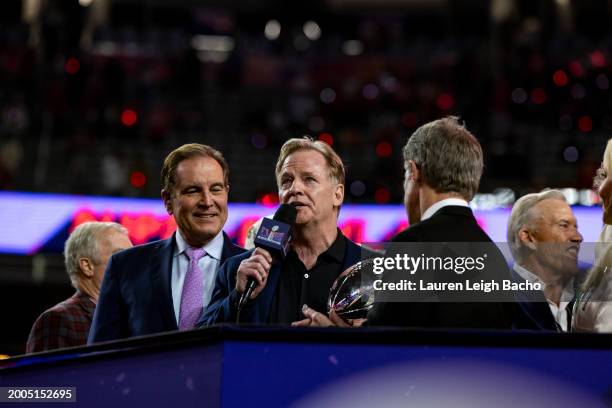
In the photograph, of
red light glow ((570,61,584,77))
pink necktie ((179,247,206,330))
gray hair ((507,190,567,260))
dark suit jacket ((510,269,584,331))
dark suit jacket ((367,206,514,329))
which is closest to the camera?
dark suit jacket ((367,206,514,329))

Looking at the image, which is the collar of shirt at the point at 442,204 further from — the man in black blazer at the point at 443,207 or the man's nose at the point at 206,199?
the man's nose at the point at 206,199

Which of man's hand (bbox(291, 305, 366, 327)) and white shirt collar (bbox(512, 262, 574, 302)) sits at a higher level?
white shirt collar (bbox(512, 262, 574, 302))

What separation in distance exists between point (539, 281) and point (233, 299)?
947mm

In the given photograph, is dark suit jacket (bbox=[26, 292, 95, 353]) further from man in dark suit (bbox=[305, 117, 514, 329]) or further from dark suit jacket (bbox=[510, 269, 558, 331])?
dark suit jacket (bbox=[510, 269, 558, 331])

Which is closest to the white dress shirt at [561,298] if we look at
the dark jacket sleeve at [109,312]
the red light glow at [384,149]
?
the dark jacket sleeve at [109,312]

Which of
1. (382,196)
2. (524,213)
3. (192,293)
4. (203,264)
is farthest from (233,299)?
(382,196)

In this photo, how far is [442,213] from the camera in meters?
2.79

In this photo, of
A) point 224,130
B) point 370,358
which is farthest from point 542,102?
point 370,358

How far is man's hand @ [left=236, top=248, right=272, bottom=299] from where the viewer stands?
285 centimetres

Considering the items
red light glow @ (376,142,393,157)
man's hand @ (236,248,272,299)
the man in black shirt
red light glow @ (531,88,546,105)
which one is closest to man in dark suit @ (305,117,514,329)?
man's hand @ (236,248,272,299)

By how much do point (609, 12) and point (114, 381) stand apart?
16384 millimetres

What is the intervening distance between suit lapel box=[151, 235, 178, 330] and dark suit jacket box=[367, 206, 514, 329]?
2.79 feet

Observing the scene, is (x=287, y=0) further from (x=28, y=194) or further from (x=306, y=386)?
(x=306, y=386)

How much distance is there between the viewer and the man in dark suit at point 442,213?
2.63m
